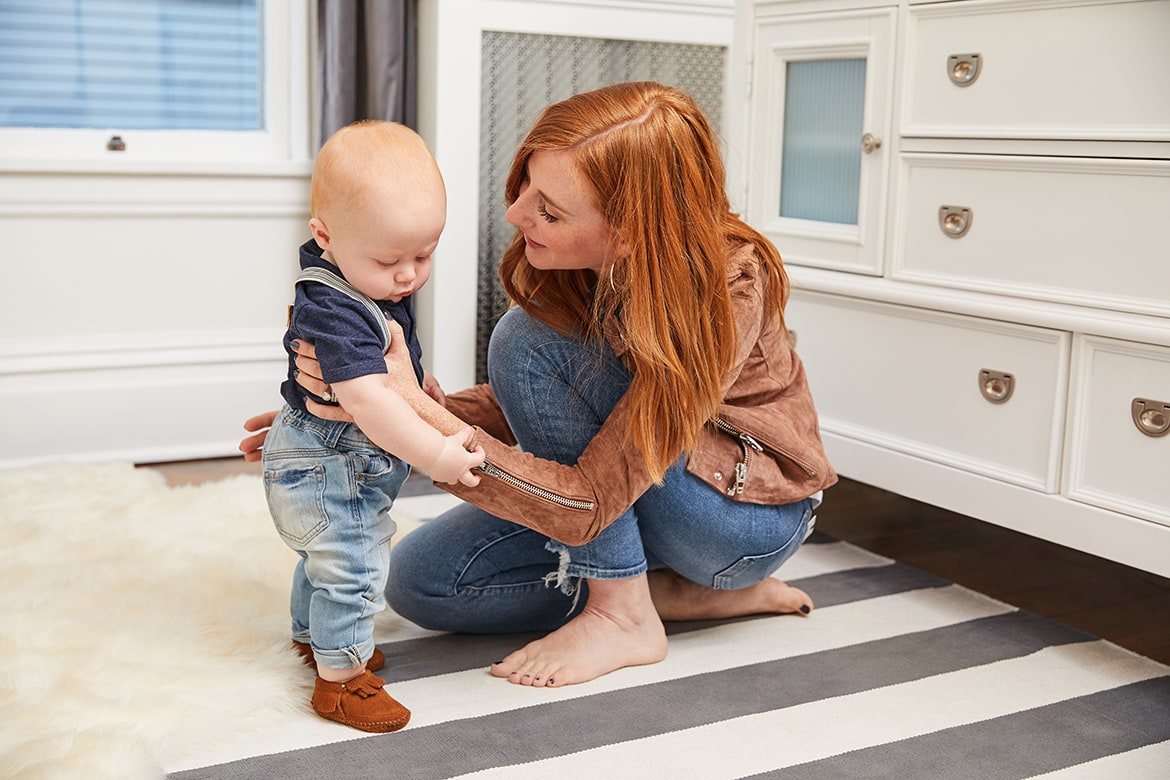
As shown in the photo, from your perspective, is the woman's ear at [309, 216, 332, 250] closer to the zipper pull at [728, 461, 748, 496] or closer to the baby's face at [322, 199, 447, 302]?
the baby's face at [322, 199, 447, 302]

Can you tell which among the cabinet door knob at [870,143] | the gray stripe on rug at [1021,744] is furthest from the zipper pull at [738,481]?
the cabinet door knob at [870,143]

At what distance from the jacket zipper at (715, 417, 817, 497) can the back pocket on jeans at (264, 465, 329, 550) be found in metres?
0.50

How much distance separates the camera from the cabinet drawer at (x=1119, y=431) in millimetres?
1452

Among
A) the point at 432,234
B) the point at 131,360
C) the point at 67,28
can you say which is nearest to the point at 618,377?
the point at 432,234

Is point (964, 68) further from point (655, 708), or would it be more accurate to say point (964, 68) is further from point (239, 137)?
point (239, 137)

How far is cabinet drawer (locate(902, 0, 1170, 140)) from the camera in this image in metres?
1.45

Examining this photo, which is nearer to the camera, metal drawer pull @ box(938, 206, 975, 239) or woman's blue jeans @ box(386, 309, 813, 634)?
woman's blue jeans @ box(386, 309, 813, 634)

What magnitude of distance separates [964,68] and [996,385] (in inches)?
17.8

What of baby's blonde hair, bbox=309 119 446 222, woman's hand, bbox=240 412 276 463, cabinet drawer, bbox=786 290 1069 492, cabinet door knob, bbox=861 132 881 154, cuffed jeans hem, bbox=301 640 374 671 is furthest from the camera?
cabinet door knob, bbox=861 132 881 154

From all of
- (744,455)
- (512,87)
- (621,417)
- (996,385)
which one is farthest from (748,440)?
(512,87)

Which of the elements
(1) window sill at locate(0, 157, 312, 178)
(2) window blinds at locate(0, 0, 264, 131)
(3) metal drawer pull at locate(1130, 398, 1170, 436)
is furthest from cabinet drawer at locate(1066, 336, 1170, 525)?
(2) window blinds at locate(0, 0, 264, 131)

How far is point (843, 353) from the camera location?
192 cm

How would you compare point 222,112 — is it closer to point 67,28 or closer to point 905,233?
point 67,28

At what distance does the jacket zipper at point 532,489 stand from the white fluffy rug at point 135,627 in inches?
13.4
